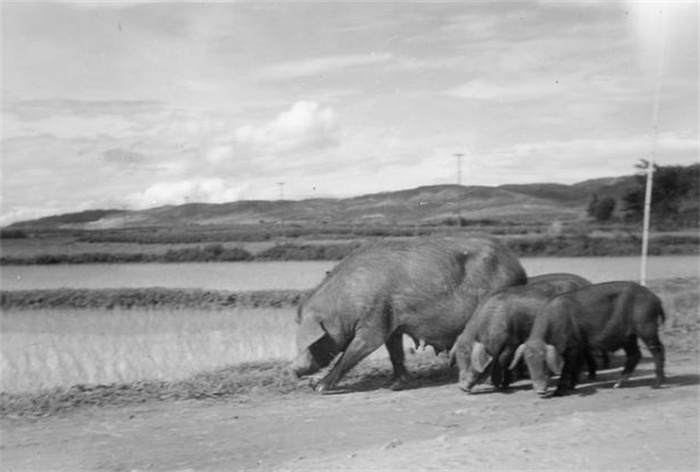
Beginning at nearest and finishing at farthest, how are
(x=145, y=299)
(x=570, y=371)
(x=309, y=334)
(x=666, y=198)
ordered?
(x=570, y=371) → (x=309, y=334) → (x=145, y=299) → (x=666, y=198)

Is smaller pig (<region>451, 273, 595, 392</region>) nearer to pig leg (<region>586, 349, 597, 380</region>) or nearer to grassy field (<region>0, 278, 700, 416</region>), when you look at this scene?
pig leg (<region>586, 349, 597, 380</region>)

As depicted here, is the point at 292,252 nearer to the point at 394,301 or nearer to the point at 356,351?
the point at 394,301

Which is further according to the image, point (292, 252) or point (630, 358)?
point (292, 252)

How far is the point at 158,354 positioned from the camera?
1367cm

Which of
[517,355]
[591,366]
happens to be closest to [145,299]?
[517,355]

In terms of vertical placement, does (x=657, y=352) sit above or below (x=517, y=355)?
above

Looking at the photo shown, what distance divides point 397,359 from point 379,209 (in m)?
22.0

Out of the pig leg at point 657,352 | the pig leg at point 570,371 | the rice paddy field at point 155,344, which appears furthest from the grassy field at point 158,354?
the pig leg at point 657,352

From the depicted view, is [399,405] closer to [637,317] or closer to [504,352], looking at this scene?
[504,352]

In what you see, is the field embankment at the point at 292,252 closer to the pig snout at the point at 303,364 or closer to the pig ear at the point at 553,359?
the pig snout at the point at 303,364

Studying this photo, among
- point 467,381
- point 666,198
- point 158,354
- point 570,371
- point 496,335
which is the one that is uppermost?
point 666,198

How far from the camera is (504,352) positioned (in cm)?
954

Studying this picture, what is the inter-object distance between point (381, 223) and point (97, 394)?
1214 inches

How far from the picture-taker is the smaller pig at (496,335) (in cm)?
A: 943
